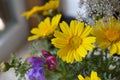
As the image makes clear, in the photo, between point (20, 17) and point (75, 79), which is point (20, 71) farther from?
point (20, 17)

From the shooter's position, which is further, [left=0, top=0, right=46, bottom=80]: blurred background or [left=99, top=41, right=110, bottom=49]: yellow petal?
[left=0, top=0, right=46, bottom=80]: blurred background

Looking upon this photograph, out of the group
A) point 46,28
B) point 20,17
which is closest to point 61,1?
point 20,17

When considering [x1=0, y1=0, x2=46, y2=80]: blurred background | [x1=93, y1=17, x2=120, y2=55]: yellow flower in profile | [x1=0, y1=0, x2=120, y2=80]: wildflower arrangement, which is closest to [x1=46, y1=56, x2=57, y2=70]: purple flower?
[x1=0, y1=0, x2=120, y2=80]: wildflower arrangement

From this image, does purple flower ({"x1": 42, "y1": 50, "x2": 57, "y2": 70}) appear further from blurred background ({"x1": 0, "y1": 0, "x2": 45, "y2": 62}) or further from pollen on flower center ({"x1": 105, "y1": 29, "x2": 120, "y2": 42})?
blurred background ({"x1": 0, "y1": 0, "x2": 45, "y2": 62})

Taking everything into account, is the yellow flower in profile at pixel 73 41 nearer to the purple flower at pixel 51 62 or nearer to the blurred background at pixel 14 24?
the purple flower at pixel 51 62

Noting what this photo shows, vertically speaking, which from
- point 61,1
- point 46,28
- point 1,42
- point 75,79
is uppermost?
point 61,1

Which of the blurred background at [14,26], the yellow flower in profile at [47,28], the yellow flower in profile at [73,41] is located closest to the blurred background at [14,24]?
the blurred background at [14,26]

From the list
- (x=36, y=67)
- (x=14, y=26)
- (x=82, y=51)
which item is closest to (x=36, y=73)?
(x=36, y=67)
